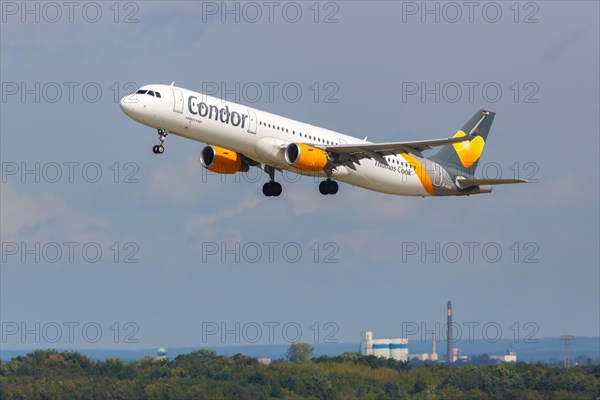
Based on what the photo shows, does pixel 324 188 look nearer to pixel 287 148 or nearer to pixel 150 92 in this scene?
pixel 287 148

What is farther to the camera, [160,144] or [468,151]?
[468,151]

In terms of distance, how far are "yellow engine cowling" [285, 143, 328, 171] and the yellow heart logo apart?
17032mm

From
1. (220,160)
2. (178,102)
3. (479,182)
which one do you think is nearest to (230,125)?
(178,102)

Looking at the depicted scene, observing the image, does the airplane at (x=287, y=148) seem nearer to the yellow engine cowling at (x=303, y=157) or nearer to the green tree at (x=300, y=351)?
the yellow engine cowling at (x=303, y=157)

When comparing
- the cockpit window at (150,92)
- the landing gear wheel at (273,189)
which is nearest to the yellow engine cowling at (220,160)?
the landing gear wheel at (273,189)

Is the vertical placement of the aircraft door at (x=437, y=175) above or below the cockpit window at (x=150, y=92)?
below

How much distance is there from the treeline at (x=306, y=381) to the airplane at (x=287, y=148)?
85.8 feet

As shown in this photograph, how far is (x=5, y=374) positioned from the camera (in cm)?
11425

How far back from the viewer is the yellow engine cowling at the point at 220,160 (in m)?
66.6

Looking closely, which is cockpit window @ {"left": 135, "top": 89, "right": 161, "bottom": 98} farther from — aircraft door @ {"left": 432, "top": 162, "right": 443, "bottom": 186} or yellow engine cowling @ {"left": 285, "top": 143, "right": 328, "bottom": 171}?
aircraft door @ {"left": 432, "top": 162, "right": 443, "bottom": 186}

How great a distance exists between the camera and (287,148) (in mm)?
63281

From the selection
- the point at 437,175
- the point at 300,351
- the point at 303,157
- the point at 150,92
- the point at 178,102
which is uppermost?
the point at 150,92

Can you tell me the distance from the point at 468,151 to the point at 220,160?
20317mm

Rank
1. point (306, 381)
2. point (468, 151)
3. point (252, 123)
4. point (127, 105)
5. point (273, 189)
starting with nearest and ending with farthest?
point (127, 105), point (252, 123), point (273, 189), point (468, 151), point (306, 381)
